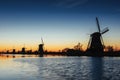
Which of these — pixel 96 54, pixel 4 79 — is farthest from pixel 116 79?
pixel 96 54

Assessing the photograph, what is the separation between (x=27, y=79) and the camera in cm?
3070

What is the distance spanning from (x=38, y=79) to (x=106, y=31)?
125 meters

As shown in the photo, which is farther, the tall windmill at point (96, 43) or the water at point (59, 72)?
the tall windmill at point (96, 43)

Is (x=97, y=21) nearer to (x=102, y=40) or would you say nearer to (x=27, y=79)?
(x=102, y=40)

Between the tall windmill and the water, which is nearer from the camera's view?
the water

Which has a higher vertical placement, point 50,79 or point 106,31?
point 106,31

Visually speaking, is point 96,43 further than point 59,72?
Yes

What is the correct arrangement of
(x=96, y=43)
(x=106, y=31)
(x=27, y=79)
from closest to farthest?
(x=27, y=79)
(x=96, y=43)
(x=106, y=31)

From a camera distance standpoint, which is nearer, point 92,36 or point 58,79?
point 58,79

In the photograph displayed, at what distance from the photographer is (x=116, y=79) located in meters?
31.5

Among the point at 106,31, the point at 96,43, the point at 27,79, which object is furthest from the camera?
the point at 106,31

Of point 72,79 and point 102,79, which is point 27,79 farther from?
point 102,79

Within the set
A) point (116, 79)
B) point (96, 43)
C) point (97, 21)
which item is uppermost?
point (97, 21)

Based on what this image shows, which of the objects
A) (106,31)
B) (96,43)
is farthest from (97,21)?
(96,43)
